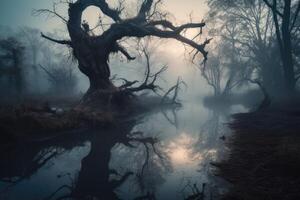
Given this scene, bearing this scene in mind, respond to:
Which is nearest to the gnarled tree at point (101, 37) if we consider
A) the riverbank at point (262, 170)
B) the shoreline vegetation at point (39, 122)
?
the shoreline vegetation at point (39, 122)

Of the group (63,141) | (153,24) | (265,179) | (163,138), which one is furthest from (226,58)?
(265,179)

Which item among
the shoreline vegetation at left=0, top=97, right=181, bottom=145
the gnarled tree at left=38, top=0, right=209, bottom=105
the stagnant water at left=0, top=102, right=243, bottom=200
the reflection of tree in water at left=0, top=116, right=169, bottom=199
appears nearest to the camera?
the stagnant water at left=0, top=102, right=243, bottom=200

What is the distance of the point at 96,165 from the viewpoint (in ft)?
19.5

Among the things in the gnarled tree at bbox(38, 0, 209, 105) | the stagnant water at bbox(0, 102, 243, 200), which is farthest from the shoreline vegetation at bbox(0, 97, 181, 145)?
the gnarled tree at bbox(38, 0, 209, 105)

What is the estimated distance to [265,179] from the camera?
440cm

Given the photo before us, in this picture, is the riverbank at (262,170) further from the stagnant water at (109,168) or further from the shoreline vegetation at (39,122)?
the shoreline vegetation at (39,122)

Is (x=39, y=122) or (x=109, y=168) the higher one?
(x=39, y=122)

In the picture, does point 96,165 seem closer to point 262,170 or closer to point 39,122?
point 262,170

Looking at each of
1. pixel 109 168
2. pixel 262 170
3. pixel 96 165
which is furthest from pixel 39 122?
pixel 262 170

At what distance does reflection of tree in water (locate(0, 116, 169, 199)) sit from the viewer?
445 cm

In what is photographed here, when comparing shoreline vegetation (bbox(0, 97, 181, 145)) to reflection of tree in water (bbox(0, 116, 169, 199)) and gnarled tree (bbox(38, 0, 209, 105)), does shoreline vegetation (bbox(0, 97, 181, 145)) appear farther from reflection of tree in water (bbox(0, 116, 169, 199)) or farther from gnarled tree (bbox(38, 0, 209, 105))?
gnarled tree (bbox(38, 0, 209, 105))

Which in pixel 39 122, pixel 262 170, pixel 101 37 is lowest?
pixel 262 170

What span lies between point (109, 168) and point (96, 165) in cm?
38

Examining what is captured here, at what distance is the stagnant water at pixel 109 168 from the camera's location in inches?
171
